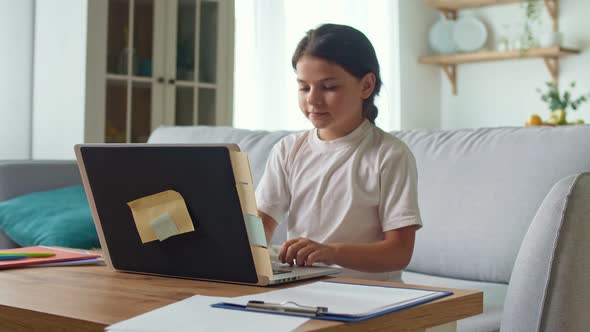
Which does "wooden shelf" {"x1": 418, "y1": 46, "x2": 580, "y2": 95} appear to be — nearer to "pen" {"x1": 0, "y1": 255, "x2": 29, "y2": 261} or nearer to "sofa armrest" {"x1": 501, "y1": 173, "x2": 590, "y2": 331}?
"sofa armrest" {"x1": 501, "y1": 173, "x2": 590, "y2": 331}

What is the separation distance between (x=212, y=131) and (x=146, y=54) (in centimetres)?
97

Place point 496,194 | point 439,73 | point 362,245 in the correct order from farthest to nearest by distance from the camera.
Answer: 1. point 439,73
2. point 496,194
3. point 362,245

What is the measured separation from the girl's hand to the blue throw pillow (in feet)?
4.01

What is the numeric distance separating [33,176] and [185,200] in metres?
1.70

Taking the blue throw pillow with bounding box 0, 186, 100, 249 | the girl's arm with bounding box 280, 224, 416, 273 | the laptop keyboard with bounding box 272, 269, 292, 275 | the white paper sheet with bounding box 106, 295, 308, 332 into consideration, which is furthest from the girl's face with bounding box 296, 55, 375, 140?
the blue throw pillow with bounding box 0, 186, 100, 249

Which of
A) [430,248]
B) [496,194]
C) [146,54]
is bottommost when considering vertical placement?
[430,248]

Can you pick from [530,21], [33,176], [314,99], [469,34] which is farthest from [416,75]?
[314,99]

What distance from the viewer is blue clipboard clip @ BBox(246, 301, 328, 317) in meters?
0.78

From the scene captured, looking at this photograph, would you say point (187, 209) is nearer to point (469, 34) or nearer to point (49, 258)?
point (49, 258)

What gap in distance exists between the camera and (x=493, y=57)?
504 cm

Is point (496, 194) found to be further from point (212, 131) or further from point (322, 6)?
point (322, 6)

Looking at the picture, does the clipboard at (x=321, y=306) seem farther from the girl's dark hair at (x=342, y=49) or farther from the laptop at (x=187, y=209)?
the girl's dark hair at (x=342, y=49)

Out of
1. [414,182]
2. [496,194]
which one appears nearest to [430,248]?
[496,194]

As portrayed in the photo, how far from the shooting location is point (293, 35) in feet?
14.3
